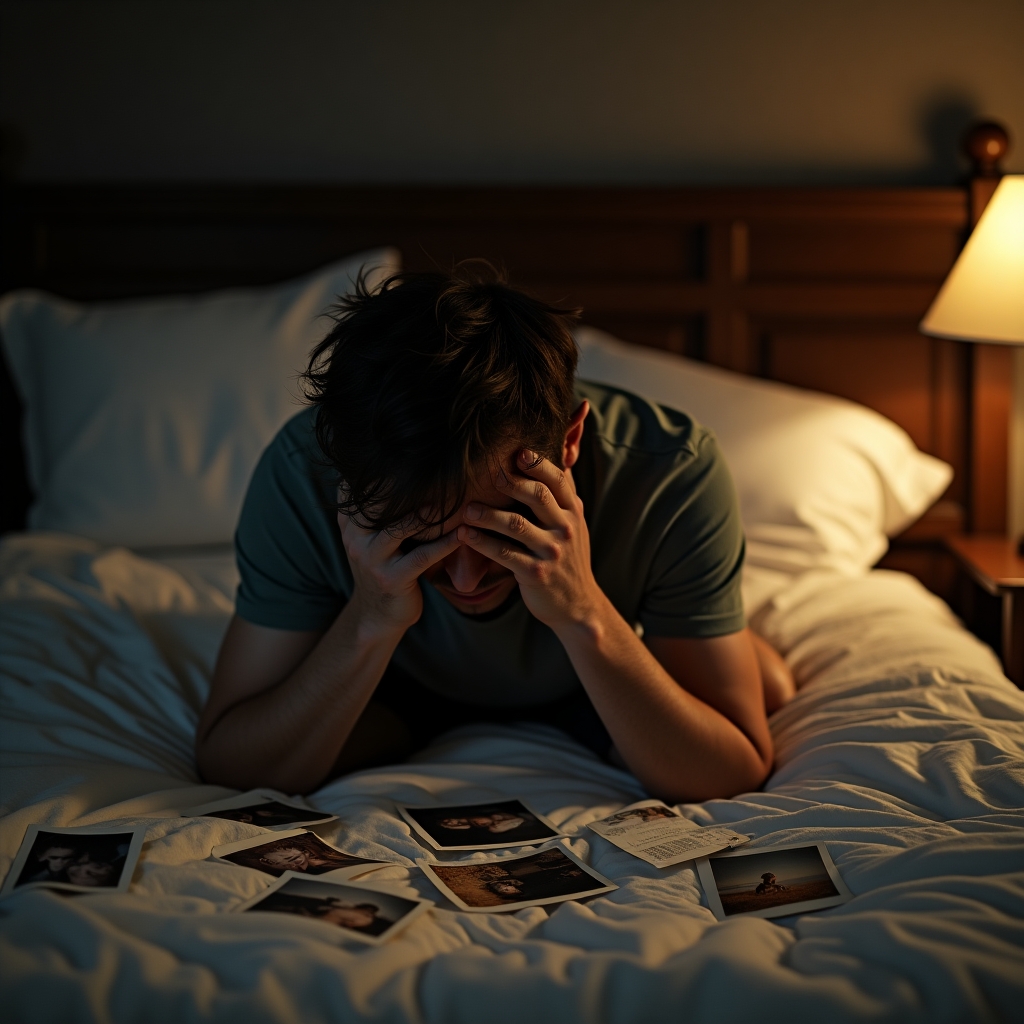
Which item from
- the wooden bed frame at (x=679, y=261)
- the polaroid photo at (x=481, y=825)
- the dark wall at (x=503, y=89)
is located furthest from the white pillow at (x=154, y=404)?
the polaroid photo at (x=481, y=825)

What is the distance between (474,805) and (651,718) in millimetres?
231

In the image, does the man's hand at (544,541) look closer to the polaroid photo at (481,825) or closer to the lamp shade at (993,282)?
the polaroid photo at (481,825)

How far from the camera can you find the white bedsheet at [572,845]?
0.78 meters

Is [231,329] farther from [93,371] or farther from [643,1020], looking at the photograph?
[643,1020]

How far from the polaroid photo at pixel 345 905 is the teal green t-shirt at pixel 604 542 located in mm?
412

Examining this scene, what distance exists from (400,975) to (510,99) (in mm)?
2239

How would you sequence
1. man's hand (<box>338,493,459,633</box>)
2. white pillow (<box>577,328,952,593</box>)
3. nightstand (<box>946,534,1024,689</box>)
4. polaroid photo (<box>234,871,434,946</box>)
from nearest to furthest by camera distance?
1. polaroid photo (<box>234,871,434,946</box>)
2. man's hand (<box>338,493,459,633</box>)
3. nightstand (<box>946,534,1024,689</box>)
4. white pillow (<box>577,328,952,593</box>)

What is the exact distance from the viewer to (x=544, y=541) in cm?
114

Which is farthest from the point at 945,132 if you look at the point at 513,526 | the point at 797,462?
the point at 513,526

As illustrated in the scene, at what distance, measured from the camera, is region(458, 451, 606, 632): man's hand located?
110 centimetres

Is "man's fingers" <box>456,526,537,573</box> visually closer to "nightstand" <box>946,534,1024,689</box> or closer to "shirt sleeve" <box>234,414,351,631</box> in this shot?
"shirt sleeve" <box>234,414,351,631</box>

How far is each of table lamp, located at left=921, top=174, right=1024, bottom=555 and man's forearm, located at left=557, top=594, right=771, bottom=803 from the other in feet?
3.72

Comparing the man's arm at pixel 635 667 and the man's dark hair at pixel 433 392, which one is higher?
the man's dark hair at pixel 433 392

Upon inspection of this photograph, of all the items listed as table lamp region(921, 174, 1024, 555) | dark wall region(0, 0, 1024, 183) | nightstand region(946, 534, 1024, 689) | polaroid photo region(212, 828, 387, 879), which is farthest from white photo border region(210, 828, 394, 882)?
dark wall region(0, 0, 1024, 183)
